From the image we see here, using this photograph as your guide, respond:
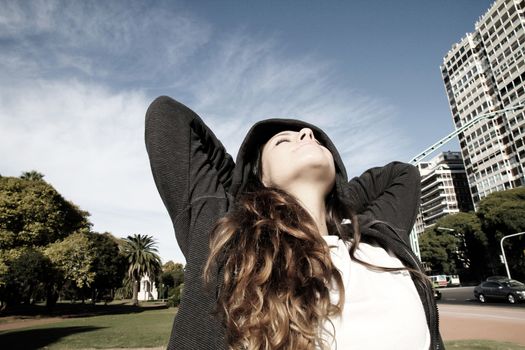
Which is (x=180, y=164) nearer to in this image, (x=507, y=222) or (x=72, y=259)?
(x=72, y=259)

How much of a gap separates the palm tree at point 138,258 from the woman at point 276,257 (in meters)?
50.1

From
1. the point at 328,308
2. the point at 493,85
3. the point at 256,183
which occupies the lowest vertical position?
the point at 328,308

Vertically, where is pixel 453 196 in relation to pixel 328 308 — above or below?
above

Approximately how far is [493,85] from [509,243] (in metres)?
45.1

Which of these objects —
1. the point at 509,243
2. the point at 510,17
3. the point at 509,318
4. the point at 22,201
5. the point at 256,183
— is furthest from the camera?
the point at 510,17

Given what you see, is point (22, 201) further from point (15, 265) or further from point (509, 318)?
point (509, 318)

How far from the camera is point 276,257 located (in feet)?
5.01

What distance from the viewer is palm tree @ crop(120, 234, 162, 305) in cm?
4744

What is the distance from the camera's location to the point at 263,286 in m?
1.43

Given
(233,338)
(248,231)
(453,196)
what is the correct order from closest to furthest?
(233,338) < (248,231) < (453,196)

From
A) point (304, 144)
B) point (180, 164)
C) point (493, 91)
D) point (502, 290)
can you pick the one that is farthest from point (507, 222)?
point (180, 164)

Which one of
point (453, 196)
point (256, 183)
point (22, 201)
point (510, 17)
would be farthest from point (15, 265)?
point (453, 196)

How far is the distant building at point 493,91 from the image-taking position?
195ft

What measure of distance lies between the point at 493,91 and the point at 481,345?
252 feet
